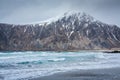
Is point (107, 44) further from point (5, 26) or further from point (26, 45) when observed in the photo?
point (5, 26)

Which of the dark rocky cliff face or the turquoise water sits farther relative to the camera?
the dark rocky cliff face

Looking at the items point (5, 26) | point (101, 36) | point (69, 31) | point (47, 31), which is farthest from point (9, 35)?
point (101, 36)

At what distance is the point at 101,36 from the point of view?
651ft

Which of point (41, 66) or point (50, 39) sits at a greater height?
point (41, 66)

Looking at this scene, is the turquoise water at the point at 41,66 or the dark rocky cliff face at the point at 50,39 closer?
the turquoise water at the point at 41,66

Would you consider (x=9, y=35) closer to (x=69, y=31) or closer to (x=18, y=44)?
(x=18, y=44)

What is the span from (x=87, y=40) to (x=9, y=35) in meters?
54.9

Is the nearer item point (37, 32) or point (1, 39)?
point (1, 39)

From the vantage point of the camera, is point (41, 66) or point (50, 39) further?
point (50, 39)

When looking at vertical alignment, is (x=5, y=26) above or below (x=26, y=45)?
above

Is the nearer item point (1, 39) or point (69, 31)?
point (1, 39)

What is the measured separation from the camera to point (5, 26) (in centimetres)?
19400

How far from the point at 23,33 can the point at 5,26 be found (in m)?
13.7

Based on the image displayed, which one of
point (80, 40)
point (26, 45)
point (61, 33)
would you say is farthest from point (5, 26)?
point (80, 40)
